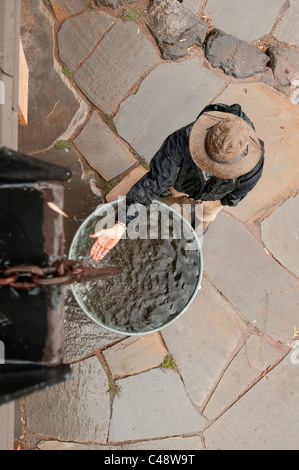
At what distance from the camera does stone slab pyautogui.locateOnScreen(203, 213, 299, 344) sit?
305cm

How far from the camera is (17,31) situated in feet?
8.04

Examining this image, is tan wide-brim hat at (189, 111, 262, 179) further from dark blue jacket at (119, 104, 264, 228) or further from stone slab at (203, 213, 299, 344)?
stone slab at (203, 213, 299, 344)

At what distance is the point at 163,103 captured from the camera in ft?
10.3

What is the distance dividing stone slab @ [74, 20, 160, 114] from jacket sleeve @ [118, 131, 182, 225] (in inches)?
44.0

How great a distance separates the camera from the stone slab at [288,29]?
331 cm

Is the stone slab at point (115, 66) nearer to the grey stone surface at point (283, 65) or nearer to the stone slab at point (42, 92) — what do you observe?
the stone slab at point (42, 92)

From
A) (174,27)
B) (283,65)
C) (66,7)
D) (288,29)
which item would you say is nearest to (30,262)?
(174,27)

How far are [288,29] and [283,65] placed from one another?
1.16ft

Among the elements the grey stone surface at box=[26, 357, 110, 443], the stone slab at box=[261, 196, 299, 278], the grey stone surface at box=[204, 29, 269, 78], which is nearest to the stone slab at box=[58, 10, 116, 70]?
the grey stone surface at box=[204, 29, 269, 78]

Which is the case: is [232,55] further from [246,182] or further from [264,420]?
[264,420]

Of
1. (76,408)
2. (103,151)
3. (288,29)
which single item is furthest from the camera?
(288,29)

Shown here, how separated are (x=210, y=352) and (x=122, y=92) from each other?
85.7 inches

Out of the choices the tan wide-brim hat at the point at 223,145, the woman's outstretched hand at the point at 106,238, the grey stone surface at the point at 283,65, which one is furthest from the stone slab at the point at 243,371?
the grey stone surface at the point at 283,65

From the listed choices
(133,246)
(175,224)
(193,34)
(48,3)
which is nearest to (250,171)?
(175,224)
